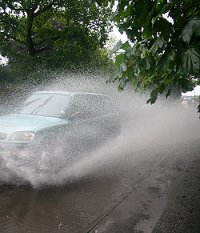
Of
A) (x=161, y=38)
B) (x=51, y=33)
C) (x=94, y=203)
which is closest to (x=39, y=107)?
(x=94, y=203)

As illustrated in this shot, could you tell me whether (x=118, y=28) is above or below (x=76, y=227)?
above

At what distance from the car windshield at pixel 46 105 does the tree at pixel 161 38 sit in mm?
4041

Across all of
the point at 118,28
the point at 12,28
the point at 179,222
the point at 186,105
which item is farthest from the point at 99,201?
the point at 186,105

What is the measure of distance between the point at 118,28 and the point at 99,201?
3.20 metres

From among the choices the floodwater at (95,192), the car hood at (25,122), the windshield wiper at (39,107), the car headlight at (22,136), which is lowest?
the floodwater at (95,192)

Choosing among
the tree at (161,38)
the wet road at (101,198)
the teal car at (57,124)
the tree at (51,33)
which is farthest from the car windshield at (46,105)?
the tree at (51,33)

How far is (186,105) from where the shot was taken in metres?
30.1

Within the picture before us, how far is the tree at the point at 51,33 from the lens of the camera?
17531 millimetres

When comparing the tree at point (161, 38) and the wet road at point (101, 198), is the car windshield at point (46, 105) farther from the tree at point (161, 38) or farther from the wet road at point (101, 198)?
the tree at point (161, 38)

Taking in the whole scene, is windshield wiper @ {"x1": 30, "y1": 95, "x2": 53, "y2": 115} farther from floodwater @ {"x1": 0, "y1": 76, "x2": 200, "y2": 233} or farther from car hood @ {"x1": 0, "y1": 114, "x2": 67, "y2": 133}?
floodwater @ {"x1": 0, "y1": 76, "x2": 200, "y2": 233}

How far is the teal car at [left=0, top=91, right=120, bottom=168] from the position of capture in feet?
20.0

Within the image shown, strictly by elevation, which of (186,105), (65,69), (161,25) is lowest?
(186,105)

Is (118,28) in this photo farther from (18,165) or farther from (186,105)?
(186,105)

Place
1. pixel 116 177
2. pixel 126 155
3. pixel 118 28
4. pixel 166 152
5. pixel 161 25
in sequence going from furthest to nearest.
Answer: pixel 166 152
pixel 126 155
pixel 116 177
pixel 118 28
pixel 161 25
